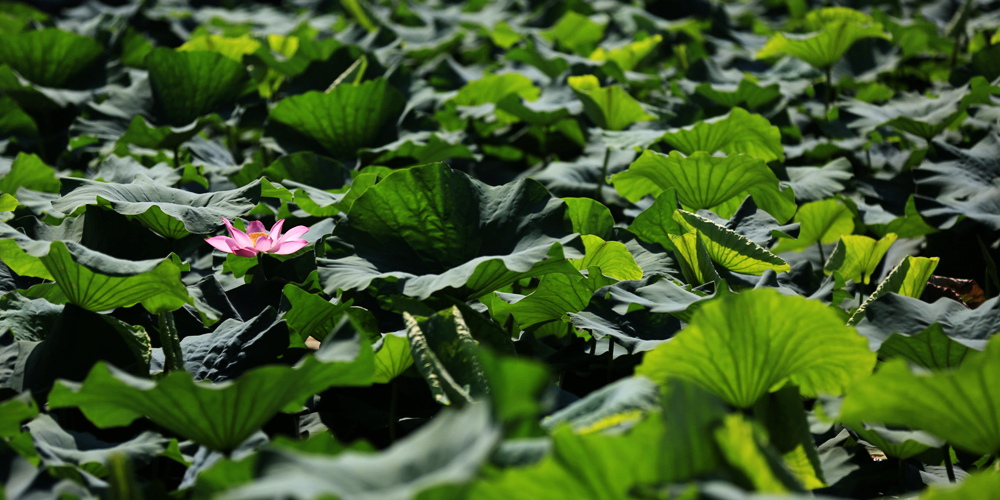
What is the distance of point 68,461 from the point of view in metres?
0.95

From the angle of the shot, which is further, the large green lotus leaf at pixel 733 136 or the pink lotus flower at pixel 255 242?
the large green lotus leaf at pixel 733 136

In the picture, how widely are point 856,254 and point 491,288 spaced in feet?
2.27

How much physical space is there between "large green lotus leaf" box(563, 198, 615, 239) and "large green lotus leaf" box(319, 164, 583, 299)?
0.17 meters

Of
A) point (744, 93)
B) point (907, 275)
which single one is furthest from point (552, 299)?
point (744, 93)

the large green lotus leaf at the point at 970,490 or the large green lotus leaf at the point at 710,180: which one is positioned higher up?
the large green lotus leaf at the point at 970,490

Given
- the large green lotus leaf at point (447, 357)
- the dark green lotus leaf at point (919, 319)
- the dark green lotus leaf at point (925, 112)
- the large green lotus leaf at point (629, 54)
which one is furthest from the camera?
the large green lotus leaf at point (629, 54)

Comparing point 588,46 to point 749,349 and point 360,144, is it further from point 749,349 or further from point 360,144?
point 749,349

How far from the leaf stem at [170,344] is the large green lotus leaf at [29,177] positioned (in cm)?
75

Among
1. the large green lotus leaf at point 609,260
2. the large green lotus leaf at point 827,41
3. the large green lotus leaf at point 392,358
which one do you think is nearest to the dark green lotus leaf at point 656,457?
the large green lotus leaf at point 392,358

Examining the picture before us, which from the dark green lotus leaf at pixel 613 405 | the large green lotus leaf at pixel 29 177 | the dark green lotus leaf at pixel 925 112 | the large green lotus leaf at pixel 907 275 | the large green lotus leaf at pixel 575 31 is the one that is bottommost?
the large green lotus leaf at pixel 575 31

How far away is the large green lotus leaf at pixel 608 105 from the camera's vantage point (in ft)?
6.79

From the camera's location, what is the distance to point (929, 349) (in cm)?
107

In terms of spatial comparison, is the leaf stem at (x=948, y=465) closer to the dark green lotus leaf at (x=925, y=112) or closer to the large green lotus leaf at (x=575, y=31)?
the dark green lotus leaf at (x=925, y=112)

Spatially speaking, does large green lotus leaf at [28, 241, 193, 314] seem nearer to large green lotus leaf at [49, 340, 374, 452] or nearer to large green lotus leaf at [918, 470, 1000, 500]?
large green lotus leaf at [49, 340, 374, 452]
